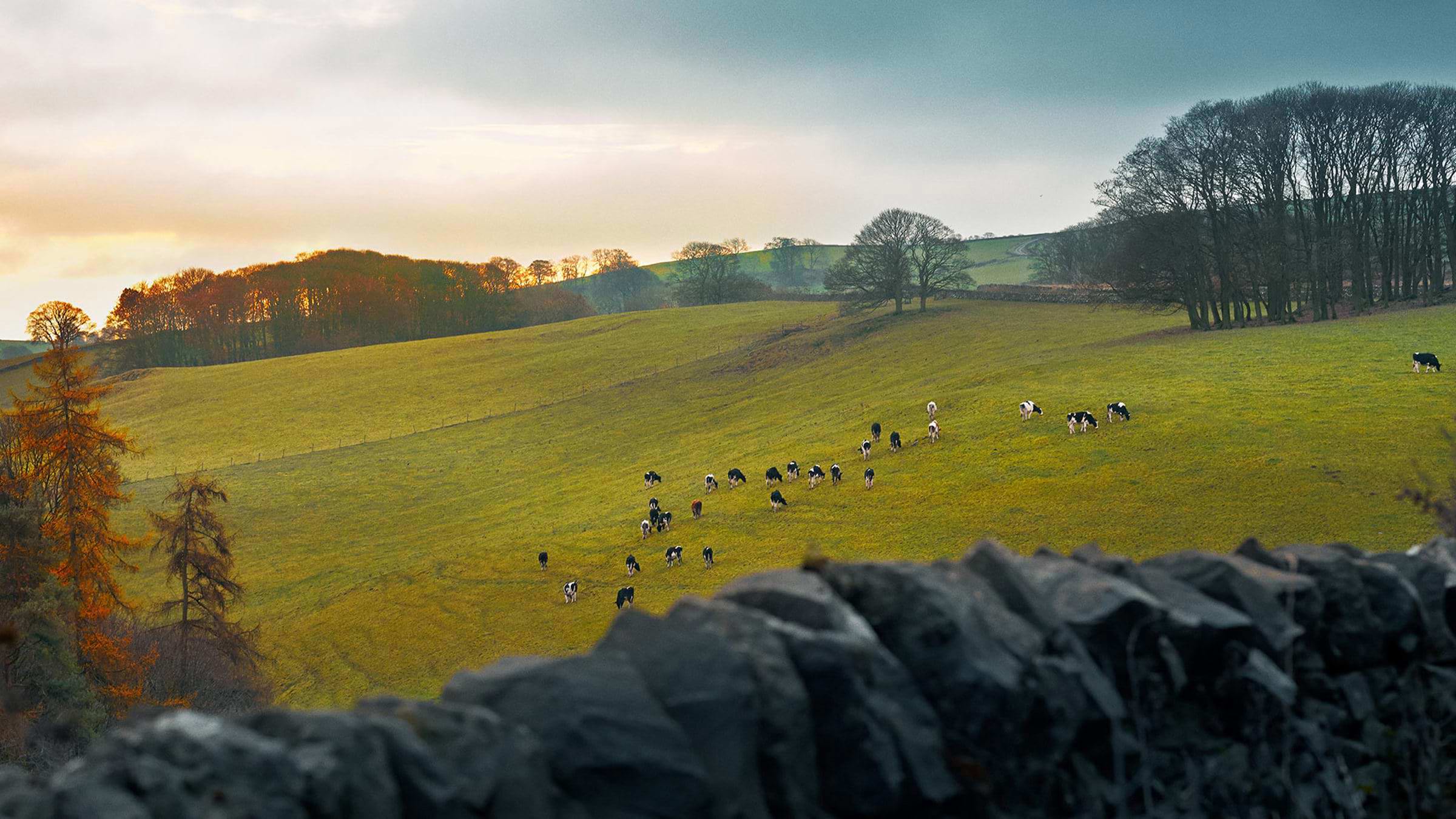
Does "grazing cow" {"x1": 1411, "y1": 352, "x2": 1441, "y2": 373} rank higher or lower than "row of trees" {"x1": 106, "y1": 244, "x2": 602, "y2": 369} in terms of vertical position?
lower

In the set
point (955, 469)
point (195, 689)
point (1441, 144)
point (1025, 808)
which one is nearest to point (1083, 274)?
point (1441, 144)

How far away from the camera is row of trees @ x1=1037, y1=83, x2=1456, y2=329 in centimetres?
5697

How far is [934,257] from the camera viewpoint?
77812mm

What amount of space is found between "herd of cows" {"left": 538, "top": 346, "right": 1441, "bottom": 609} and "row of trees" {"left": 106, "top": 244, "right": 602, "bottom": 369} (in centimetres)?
9344

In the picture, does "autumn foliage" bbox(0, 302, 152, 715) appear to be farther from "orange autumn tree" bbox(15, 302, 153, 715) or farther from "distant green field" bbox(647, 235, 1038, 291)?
"distant green field" bbox(647, 235, 1038, 291)

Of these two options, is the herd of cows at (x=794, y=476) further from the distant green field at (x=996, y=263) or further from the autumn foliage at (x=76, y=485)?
the distant green field at (x=996, y=263)

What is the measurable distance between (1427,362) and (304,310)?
127 metres

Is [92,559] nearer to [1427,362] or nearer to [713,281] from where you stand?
[1427,362]

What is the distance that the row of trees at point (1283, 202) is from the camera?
5697cm

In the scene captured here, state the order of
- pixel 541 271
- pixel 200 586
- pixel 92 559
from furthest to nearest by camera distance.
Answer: pixel 541 271
pixel 200 586
pixel 92 559

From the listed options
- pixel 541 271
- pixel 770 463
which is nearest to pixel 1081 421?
pixel 770 463

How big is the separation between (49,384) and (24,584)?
388 inches

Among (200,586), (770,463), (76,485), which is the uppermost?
(76,485)

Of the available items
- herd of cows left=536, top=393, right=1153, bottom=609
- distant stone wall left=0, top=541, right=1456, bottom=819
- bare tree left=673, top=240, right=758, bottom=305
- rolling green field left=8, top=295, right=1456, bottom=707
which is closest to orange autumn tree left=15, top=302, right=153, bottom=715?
rolling green field left=8, top=295, right=1456, bottom=707
